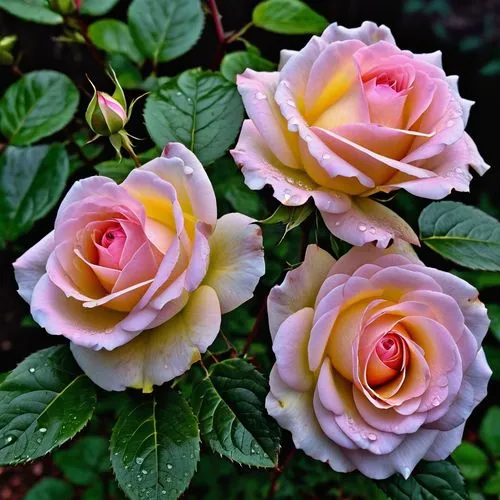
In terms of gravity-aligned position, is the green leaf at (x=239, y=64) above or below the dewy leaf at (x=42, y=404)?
above

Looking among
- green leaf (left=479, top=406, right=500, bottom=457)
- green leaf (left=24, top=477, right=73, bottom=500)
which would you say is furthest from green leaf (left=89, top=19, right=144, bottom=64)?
green leaf (left=479, top=406, right=500, bottom=457)

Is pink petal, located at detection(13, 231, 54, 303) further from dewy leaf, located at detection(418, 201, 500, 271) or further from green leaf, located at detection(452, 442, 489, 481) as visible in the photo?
green leaf, located at detection(452, 442, 489, 481)

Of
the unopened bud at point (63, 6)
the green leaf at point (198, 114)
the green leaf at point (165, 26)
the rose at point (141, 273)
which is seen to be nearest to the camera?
the rose at point (141, 273)

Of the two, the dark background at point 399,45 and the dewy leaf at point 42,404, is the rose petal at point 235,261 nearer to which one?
the dewy leaf at point 42,404

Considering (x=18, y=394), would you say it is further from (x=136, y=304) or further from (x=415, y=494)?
(x=415, y=494)

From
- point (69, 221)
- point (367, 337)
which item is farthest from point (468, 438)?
point (69, 221)

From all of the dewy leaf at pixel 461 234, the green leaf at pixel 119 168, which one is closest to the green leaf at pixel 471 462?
the dewy leaf at pixel 461 234
